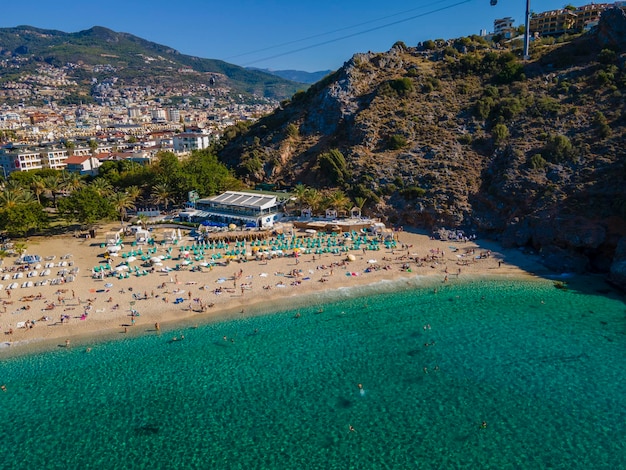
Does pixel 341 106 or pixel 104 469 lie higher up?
pixel 341 106

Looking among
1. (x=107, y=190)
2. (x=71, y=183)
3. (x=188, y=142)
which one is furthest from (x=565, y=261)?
(x=188, y=142)

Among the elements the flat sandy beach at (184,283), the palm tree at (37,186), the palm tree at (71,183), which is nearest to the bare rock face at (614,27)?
the flat sandy beach at (184,283)

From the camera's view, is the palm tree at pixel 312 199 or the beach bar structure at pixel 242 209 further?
the palm tree at pixel 312 199

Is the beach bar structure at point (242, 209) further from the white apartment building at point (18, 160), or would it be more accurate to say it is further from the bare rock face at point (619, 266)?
the white apartment building at point (18, 160)

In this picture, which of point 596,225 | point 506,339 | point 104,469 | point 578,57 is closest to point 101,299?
point 104,469

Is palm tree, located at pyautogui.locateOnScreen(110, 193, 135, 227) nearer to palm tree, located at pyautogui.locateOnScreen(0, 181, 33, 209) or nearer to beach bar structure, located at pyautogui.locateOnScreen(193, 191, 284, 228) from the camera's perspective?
beach bar structure, located at pyautogui.locateOnScreen(193, 191, 284, 228)

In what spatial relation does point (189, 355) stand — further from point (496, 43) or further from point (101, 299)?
point (496, 43)

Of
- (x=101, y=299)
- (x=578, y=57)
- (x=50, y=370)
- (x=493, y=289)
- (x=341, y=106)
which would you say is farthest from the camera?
(x=341, y=106)
